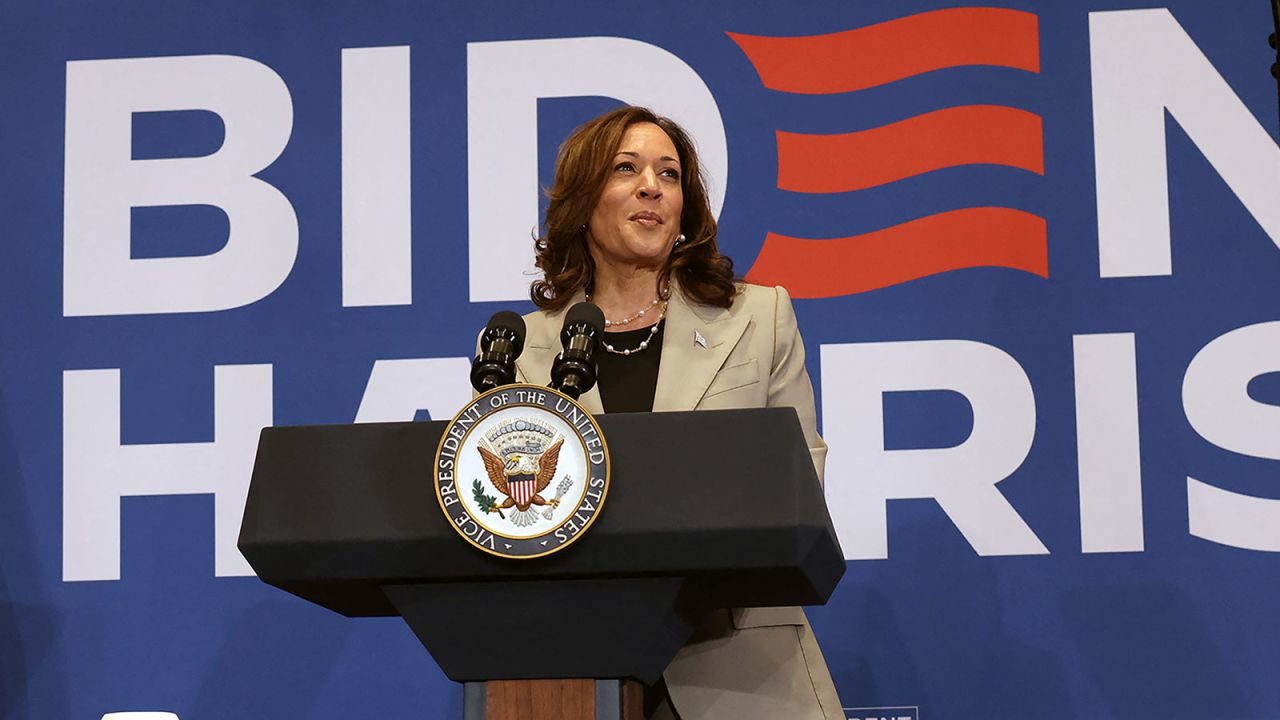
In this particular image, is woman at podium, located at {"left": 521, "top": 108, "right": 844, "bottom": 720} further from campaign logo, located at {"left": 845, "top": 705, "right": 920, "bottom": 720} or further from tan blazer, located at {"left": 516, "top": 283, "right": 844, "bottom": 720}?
campaign logo, located at {"left": 845, "top": 705, "right": 920, "bottom": 720}

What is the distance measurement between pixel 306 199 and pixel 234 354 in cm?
42

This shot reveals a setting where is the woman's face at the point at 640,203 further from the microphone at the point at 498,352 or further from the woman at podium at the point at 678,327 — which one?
the microphone at the point at 498,352

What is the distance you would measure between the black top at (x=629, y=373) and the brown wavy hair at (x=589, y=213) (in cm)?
13

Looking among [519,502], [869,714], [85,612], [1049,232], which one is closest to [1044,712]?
[869,714]

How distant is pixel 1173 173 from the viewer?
3.40 metres

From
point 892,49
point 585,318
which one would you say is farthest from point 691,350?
point 892,49

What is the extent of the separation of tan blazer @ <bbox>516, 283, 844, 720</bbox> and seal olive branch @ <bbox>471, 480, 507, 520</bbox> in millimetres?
535

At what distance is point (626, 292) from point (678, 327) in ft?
0.73

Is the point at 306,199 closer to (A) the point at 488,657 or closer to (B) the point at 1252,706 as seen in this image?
(A) the point at 488,657

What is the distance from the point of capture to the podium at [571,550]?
1.60 m

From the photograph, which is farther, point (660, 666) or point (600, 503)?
point (660, 666)

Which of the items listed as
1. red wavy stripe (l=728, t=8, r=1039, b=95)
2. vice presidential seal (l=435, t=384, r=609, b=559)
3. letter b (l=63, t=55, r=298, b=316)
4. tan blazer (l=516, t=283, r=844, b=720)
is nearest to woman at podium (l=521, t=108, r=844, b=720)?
tan blazer (l=516, t=283, r=844, b=720)

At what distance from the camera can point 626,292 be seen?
250 cm

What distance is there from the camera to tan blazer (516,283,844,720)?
2062 mm
